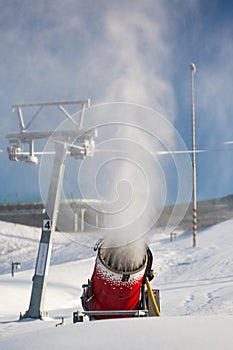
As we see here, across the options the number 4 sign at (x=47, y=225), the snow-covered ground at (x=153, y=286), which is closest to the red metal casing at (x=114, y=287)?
the snow-covered ground at (x=153, y=286)

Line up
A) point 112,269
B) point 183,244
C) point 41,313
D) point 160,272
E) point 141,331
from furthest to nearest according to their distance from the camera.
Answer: point 183,244
point 160,272
point 41,313
point 112,269
point 141,331

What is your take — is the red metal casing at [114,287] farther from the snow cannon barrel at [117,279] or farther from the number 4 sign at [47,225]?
the number 4 sign at [47,225]

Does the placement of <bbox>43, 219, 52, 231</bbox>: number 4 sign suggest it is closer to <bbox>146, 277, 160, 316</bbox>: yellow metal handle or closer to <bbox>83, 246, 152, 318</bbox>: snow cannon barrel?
<bbox>83, 246, 152, 318</bbox>: snow cannon barrel

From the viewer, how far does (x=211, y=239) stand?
26.9m

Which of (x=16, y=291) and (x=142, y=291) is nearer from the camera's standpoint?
(x=142, y=291)

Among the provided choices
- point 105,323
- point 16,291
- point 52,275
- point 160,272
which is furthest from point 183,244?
point 105,323

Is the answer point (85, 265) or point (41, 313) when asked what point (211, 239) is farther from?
point (41, 313)

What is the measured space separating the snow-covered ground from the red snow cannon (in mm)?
347

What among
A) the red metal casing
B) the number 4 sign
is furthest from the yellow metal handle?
the number 4 sign

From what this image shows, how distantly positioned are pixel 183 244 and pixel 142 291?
2060cm

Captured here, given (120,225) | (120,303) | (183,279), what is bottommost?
(183,279)

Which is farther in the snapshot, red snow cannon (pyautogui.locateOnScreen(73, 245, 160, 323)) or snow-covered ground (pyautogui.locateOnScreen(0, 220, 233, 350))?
red snow cannon (pyautogui.locateOnScreen(73, 245, 160, 323))

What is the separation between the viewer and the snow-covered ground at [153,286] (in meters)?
3.72

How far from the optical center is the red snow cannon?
570 cm
